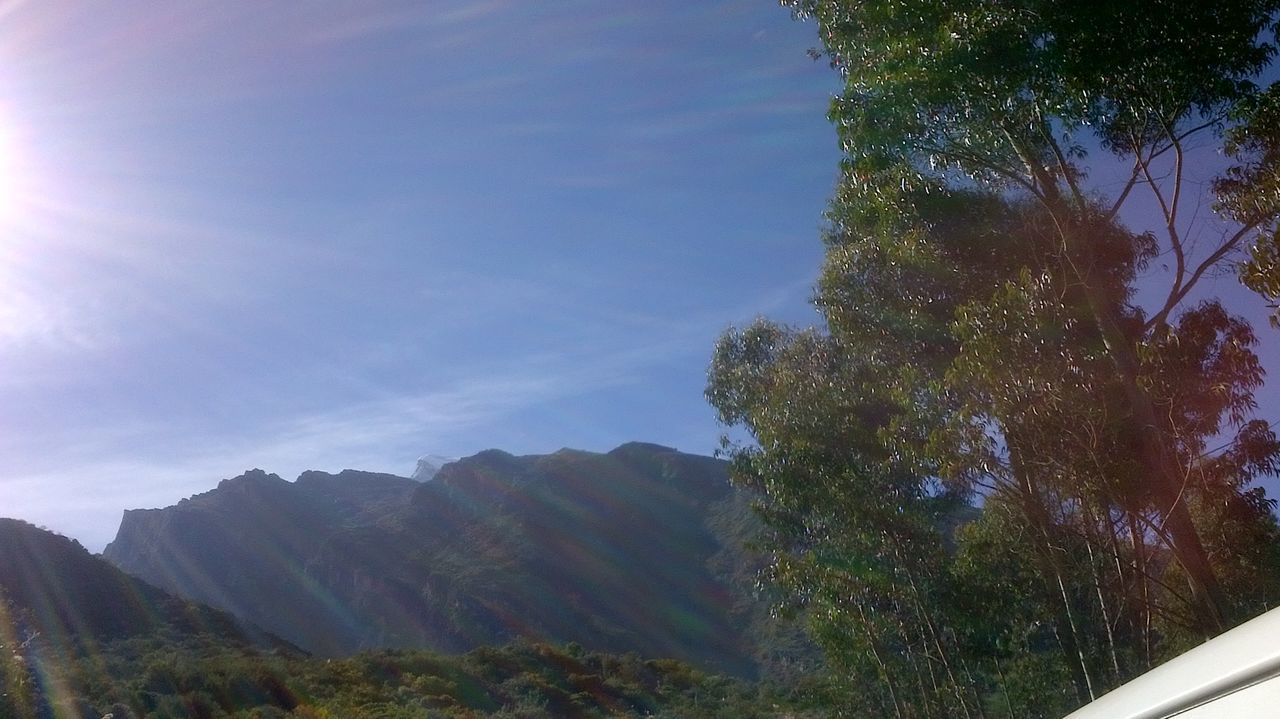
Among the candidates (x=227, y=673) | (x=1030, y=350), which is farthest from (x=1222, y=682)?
(x=227, y=673)

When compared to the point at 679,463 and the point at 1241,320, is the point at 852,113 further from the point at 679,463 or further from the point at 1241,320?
the point at 679,463

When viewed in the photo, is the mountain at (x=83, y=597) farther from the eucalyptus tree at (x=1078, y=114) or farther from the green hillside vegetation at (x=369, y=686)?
the eucalyptus tree at (x=1078, y=114)

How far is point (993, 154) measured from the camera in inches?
380

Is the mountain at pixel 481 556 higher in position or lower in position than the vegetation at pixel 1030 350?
higher

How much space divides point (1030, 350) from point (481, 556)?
155 ft

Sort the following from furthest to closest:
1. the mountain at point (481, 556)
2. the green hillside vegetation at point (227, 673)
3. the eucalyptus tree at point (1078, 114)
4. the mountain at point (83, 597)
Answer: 1. the mountain at point (481, 556)
2. the mountain at point (83, 597)
3. the green hillside vegetation at point (227, 673)
4. the eucalyptus tree at point (1078, 114)

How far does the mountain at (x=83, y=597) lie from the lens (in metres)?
25.0

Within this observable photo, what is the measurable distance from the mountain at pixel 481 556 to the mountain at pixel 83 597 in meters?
16.0

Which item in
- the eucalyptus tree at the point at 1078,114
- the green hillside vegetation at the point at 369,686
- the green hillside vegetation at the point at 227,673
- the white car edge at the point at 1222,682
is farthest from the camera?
the green hillside vegetation at the point at 227,673

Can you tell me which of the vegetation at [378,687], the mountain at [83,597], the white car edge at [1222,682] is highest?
the mountain at [83,597]

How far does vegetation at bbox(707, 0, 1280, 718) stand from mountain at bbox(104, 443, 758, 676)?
28.7 m

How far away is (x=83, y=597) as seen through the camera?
27344 millimetres

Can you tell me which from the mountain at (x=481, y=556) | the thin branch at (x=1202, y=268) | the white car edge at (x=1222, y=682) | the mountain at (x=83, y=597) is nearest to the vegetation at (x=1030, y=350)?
the thin branch at (x=1202, y=268)

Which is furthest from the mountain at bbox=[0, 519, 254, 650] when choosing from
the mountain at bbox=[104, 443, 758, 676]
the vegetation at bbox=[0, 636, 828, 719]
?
the mountain at bbox=[104, 443, 758, 676]
